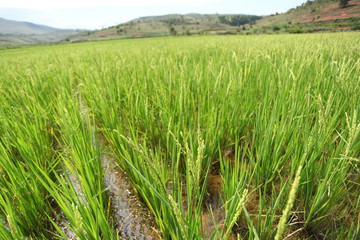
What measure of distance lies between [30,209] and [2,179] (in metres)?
0.29

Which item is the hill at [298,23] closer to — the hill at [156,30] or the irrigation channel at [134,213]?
the hill at [156,30]

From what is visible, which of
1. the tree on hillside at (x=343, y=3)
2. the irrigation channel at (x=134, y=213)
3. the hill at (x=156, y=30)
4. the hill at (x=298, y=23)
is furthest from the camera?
the hill at (x=156, y=30)

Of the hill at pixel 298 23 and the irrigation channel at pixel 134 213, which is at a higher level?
the hill at pixel 298 23

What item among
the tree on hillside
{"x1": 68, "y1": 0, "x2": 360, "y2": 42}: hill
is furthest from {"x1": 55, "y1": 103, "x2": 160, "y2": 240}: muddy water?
the tree on hillside

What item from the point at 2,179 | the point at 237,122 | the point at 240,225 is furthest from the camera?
the point at 237,122

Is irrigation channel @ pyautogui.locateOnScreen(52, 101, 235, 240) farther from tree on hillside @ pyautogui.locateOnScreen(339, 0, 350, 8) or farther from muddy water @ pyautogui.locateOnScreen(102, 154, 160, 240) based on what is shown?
tree on hillside @ pyautogui.locateOnScreen(339, 0, 350, 8)

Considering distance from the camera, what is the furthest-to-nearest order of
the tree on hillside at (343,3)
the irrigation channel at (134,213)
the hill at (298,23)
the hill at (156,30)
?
1. the hill at (156,30)
2. the tree on hillside at (343,3)
3. the hill at (298,23)
4. the irrigation channel at (134,213)

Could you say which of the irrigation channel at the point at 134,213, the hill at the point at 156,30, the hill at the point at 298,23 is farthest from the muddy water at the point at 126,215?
the hill at the point at 156,30

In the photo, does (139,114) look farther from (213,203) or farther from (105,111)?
(213,203)

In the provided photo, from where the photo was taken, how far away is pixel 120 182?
3.97ft

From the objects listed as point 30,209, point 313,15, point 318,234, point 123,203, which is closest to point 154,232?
point 123,203

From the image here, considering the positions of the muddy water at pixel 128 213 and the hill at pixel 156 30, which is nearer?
the muddy water at pixel 128 213

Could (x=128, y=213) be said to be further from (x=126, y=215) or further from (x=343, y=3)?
(x=343, y=3)

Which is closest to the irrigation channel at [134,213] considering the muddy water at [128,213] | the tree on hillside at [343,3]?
the muddy water at [128,213]
